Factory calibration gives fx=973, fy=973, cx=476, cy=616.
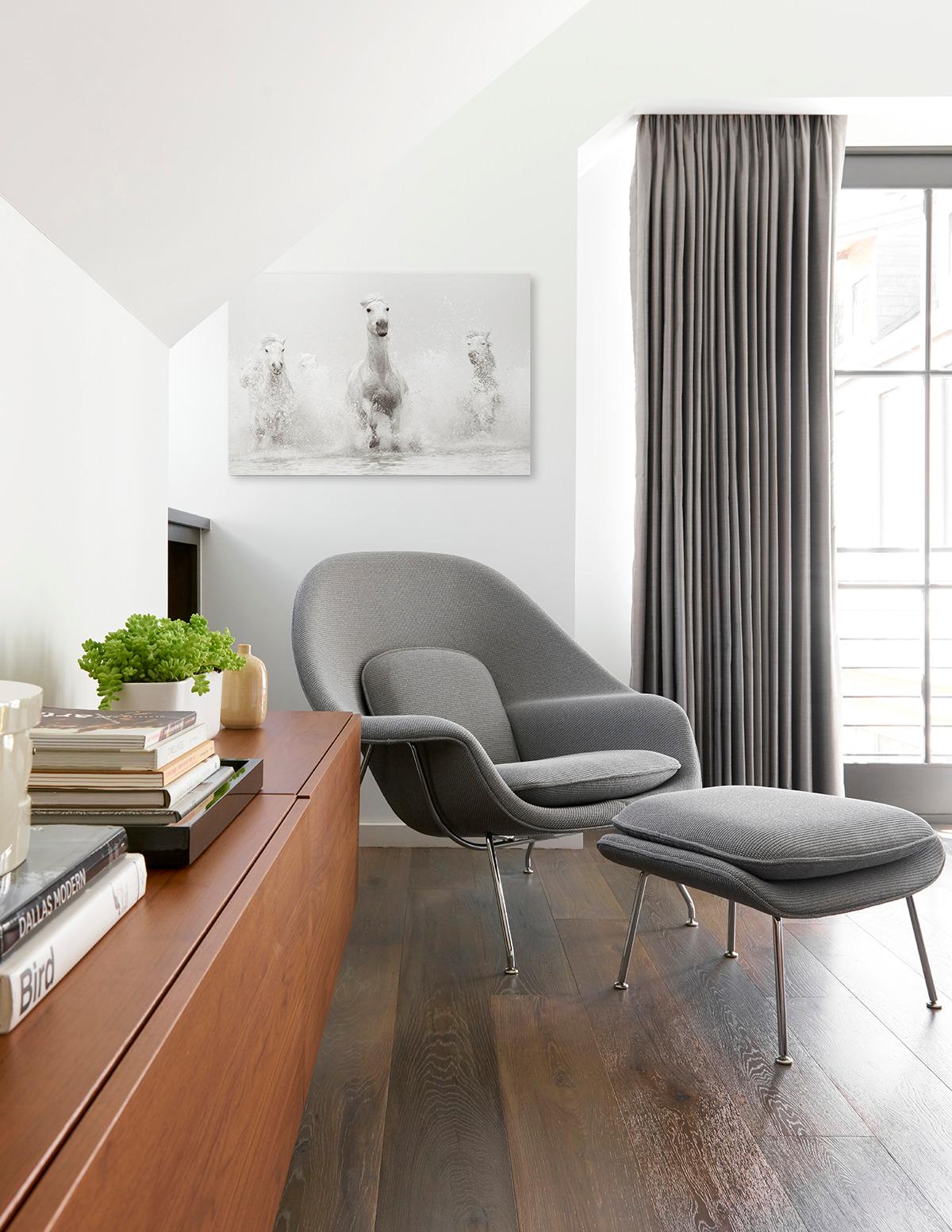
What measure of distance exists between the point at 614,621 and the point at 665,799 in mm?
1577

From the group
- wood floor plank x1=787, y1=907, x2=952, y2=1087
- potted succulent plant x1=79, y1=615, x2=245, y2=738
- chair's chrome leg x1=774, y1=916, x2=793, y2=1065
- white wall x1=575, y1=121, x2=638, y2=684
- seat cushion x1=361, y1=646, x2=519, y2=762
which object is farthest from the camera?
white wall x1=575, y1=121, x2=638, y2=684

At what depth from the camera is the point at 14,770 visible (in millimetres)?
735

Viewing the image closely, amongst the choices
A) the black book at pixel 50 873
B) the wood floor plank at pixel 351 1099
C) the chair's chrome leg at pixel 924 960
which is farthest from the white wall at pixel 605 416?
the black book at pixel 50 873

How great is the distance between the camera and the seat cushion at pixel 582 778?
2.19 metres

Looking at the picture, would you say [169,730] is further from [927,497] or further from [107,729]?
[927,497]

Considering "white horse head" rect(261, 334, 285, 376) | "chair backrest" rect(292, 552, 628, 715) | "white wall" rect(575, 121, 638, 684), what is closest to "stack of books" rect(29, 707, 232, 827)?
"chair backrest" rect(292, 552, 628, 715)

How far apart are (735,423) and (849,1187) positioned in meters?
2.50

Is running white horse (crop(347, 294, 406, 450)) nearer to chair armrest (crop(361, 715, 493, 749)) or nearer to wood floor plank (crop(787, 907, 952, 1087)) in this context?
chair armrest (crop(361, 715, 493, 749))

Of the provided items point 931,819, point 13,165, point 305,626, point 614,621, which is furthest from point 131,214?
point 931,819

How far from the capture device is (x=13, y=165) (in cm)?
128

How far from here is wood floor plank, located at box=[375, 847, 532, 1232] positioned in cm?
135

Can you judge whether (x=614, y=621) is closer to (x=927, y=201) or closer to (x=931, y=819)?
(x=931, y=819)

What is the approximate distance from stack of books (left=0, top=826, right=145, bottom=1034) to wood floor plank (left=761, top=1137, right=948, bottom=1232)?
1075 mm

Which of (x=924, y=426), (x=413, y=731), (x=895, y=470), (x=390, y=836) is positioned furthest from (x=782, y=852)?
(x=924, y=426)
